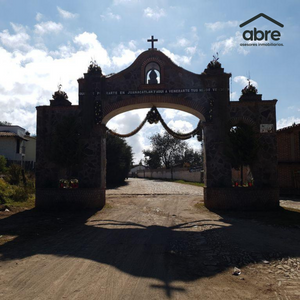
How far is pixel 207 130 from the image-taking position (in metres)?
12.2

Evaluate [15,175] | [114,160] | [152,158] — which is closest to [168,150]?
[152,158]

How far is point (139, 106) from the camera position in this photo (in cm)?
1288

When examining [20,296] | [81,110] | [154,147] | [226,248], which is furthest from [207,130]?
[154,147]

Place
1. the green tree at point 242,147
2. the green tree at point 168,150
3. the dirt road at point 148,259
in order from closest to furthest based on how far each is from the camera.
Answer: the dirt road at point 148,259 → the green tree at point 242,147 → the green tree at point 168,150

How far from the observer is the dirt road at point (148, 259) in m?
3.87

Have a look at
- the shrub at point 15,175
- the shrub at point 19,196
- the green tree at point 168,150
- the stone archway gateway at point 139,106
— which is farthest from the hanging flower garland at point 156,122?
the green tree at point 168,150

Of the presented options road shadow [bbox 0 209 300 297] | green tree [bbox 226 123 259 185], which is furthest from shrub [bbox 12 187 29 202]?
green tree [bbox 226 123 259 185]

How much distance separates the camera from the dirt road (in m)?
3.87

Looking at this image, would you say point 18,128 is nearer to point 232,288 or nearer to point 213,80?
point 213,80

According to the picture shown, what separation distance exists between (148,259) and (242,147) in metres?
7.50

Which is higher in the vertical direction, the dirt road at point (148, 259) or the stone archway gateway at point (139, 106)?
the stone archway gateway at point (139, 106)

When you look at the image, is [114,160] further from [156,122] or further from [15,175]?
[156,122]

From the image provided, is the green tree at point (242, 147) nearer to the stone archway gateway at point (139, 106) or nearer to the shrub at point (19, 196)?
the stone archway gateway at point (139, 106)

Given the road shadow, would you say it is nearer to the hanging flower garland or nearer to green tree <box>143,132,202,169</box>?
the hanging flower garland
